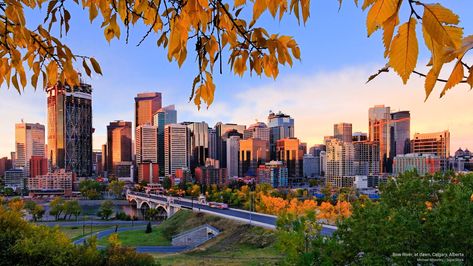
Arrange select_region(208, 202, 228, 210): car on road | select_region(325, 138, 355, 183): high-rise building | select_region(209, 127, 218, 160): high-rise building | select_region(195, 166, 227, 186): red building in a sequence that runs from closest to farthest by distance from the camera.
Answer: select_region(208, 202, 228, 210): car on road < select_region(325, 138, 355, 183): high-rise building < select_region(195, 166, 227, 186): red building < select_region(209, 127, 218, 160): high-rise building

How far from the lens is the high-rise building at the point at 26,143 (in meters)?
120

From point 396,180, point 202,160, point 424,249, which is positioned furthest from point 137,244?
point 202,160

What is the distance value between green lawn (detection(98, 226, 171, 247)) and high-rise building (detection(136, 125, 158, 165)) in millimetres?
73228

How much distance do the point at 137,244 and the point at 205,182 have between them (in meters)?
49.4

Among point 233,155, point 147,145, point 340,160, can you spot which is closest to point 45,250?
point 340,160

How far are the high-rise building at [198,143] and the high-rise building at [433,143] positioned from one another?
194 ft

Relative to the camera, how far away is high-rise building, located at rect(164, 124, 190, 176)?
4104 inches

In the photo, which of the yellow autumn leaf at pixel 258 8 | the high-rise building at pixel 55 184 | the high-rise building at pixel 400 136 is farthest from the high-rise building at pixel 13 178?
the yellow autumn leaf at pixel 258 8

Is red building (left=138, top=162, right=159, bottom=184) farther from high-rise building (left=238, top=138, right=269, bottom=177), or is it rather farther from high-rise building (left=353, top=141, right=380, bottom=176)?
high-rise building (left=353, top=141, right=380, bottom=176)

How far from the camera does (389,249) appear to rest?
6.72 meters

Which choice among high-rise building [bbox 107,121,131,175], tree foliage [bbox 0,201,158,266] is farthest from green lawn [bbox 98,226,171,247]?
high-rise building [bbox 107,121,131,175]

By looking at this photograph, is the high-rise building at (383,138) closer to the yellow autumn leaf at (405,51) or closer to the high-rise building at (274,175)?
the high-rise building at (274,175)

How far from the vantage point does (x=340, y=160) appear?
237 ft

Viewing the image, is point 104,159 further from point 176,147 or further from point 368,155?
point 368,155
